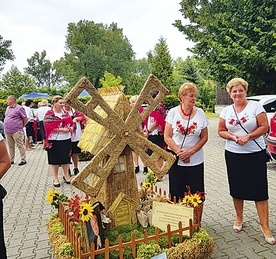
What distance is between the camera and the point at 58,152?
6371 mm

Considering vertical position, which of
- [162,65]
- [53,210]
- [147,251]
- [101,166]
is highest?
[162,65]

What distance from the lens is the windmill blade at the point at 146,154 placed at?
11.3ft

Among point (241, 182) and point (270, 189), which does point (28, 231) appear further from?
point (270, 189)

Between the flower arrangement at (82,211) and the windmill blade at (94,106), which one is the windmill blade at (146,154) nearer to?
the windmill blade at (94,106)

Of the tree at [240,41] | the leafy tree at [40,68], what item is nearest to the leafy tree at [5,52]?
the leafy tree at [40,68]

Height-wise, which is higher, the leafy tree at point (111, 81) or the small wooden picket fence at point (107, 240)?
the leafy tree at point (111, 81)

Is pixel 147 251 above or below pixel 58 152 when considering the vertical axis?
below

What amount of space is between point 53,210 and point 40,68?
75.5 meters

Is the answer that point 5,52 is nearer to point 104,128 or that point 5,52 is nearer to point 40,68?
point 40,68

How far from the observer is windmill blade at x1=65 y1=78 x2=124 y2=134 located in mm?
3006

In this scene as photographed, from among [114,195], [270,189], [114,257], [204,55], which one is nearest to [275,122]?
[270,189]

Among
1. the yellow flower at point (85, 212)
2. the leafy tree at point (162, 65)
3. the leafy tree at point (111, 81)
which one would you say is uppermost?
the leafy tree at point (162, 65)

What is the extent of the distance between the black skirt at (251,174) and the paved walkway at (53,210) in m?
0.57

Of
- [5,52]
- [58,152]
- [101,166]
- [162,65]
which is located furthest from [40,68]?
[101,166]
